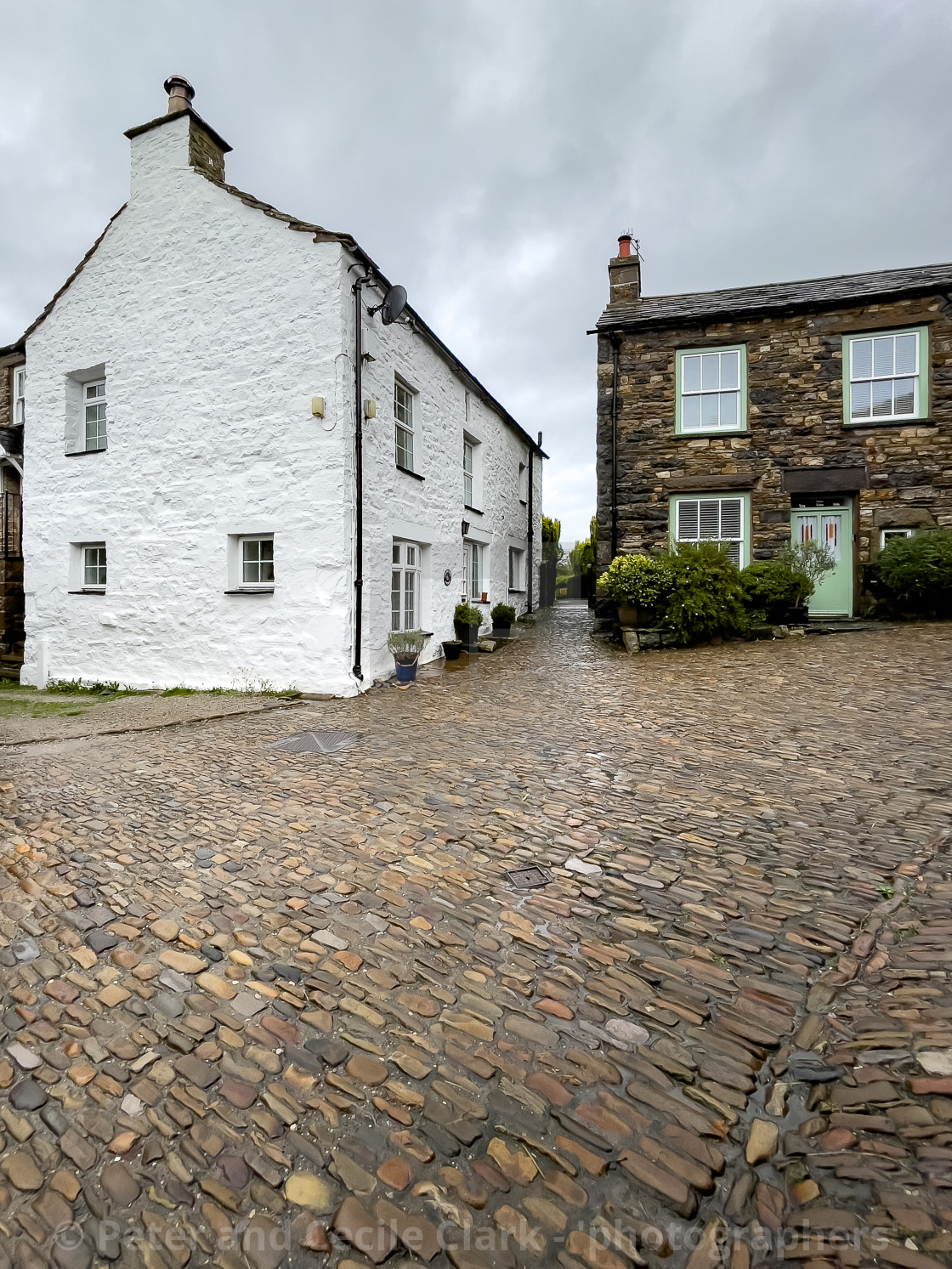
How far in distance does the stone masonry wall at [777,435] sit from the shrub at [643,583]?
77.5 inches

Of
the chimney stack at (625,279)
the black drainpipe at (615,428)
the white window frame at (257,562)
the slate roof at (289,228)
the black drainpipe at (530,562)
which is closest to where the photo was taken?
the slate roof at (289,228)

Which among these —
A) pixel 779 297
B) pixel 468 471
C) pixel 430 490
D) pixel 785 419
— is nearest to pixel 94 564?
pixel 430 490

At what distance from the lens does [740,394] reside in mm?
14555

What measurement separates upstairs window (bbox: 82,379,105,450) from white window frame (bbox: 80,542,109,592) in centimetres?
190

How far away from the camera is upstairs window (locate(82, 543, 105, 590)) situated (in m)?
11.9

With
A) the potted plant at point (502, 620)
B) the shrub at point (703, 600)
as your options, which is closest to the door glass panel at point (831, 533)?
the shrub at point (703, 600)

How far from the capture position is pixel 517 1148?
6.19 ft

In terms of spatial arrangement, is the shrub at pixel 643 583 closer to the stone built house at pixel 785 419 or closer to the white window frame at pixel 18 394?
the stone built house at pixel 785 419

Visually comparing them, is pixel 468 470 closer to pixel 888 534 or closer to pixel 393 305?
pixel 393 305

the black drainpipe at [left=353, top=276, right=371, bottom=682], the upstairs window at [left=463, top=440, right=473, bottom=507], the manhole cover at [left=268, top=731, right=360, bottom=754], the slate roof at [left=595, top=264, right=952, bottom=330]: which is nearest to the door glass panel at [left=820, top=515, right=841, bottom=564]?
the slate roof at [left=595, top=264, right=952, bottom=330]

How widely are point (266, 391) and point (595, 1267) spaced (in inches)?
417

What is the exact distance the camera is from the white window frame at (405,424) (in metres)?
11.8

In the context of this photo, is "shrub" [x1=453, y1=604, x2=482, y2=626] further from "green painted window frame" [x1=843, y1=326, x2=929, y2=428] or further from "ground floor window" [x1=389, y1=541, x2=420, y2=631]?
"green painted window frame" [x1=843, y1=326, x2=929, y2=428]

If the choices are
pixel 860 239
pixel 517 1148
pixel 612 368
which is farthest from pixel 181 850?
pixel 860 239
